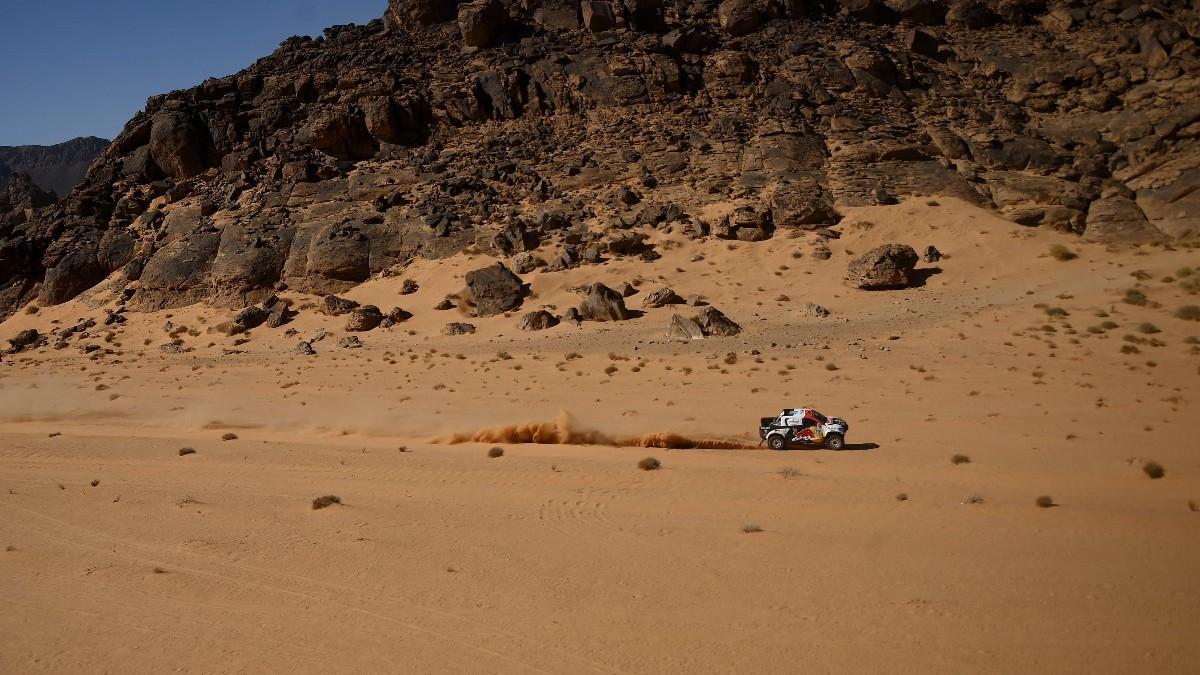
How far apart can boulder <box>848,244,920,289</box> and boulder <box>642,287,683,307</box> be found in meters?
8.48

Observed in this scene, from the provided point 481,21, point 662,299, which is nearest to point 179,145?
point 481,21

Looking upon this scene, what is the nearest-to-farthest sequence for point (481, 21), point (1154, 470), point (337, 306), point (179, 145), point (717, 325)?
point (1154, 470)
point (717, 325)
point (337, 306)
point (179, 145)
point (481, 21)

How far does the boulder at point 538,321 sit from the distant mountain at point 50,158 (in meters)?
150

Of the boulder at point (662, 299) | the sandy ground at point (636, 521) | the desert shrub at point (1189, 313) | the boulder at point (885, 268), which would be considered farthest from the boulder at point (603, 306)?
the desert shrub at point (1189, 313)

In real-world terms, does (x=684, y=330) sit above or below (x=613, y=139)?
below

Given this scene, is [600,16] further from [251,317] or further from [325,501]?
[325,501]

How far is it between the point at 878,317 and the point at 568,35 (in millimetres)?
37355

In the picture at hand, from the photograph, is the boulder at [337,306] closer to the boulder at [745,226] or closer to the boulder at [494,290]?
the boulder at [494,290]

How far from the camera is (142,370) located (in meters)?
30.8

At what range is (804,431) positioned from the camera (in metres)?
13.7

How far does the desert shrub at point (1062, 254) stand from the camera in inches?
1282

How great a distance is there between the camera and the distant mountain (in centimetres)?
14062

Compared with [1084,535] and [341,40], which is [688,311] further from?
[341,40]

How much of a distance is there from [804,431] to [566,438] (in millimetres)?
4972
